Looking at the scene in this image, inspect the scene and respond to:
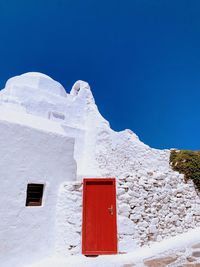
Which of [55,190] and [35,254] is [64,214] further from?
[35,254]

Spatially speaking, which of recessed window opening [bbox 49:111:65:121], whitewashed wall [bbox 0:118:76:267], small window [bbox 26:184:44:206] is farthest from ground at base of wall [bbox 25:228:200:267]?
recessed window opening [bbox 49:111:65:121]

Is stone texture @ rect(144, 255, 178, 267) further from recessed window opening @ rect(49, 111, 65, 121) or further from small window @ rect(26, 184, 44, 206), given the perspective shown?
recessed window opening @ rect(49, 111, 65, 121)

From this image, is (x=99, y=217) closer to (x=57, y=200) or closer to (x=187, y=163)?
(x=57, y=200)

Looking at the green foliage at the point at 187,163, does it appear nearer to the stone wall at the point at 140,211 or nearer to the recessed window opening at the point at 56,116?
the stone wall at the point at 140,211

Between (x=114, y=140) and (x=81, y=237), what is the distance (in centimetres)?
862

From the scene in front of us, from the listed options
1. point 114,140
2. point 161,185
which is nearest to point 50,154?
point 161,185

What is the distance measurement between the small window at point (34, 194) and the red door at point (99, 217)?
1.30 m

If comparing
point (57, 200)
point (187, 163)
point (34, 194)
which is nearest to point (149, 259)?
point (57, 200)

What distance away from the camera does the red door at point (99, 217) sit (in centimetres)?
648

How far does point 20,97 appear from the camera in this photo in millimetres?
14188

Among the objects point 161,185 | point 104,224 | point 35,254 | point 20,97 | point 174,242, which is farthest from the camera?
point 20,97

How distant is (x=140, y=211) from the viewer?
282 inches

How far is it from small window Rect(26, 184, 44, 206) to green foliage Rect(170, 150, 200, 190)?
19.5ft

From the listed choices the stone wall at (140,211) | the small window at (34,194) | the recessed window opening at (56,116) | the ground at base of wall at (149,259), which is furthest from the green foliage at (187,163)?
the recessed window opening at (56,116)
